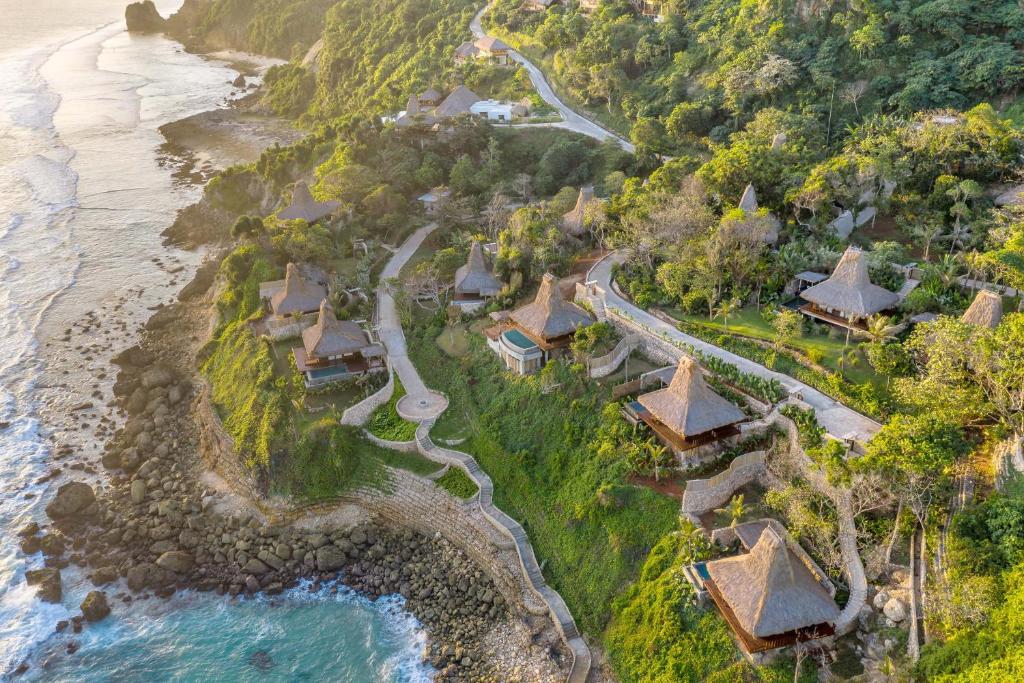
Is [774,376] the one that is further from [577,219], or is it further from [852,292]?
[577,219]

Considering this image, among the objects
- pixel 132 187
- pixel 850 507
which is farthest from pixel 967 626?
pixel 132 187

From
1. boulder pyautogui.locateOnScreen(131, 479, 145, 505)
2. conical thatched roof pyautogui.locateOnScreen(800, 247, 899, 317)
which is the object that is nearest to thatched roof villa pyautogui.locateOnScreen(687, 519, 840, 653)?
conical thatched roof pyautogui.locateOnScreen(800, 247, 899, 317)

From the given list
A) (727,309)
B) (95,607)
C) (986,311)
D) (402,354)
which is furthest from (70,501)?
(986,311)

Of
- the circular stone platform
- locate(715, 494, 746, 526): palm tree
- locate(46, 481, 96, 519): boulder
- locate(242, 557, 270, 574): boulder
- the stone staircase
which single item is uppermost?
locate(715, 494, 746, 526): palm tree

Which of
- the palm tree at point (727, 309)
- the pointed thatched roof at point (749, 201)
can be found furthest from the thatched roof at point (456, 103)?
the palm tree at point (727, 309)

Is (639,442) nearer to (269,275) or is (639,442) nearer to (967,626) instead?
(967,626)

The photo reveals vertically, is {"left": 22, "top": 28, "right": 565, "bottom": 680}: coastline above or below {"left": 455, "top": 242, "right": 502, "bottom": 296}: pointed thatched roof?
below

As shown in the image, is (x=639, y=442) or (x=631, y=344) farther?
(x=631, y=344)

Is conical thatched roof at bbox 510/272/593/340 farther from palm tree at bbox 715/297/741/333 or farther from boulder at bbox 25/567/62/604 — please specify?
boulder at bbox 25/567/62/604
